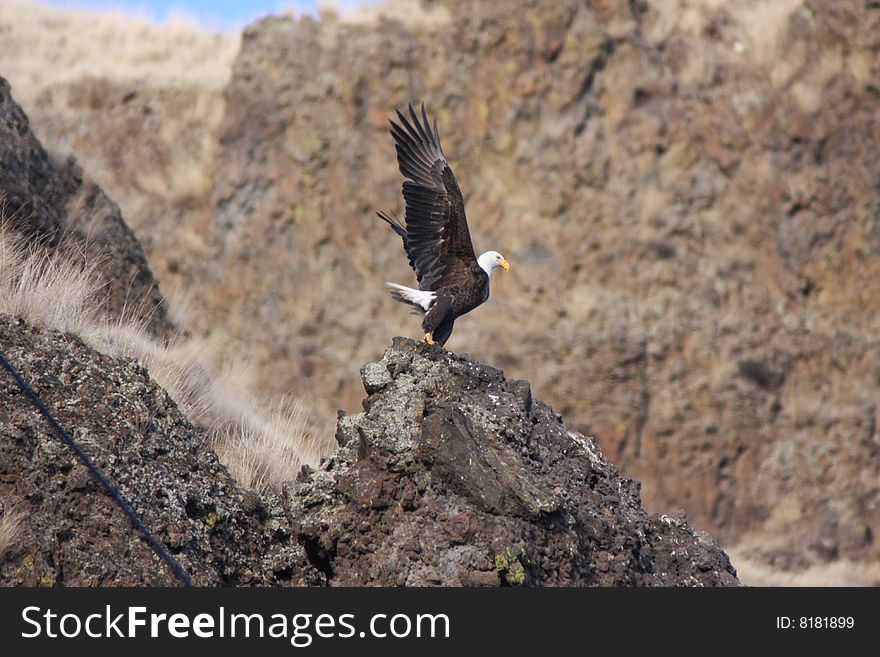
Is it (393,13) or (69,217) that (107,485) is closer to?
(69,217)

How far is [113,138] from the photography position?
938 inches

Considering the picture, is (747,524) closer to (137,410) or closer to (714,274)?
(714,274)

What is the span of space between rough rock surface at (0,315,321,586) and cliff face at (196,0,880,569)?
1406 cm

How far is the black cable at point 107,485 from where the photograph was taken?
16.4 feet

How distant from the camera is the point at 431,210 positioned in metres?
8.20

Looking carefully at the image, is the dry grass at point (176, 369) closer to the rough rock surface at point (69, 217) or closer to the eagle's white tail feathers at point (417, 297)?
the rough rock surface at point (69, 217)

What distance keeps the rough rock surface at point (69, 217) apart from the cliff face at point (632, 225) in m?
10.5

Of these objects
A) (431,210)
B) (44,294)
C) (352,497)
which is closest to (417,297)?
(431,210)

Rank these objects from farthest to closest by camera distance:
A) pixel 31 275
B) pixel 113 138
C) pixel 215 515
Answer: pixel 113 138 < pixel 31 275 < pixel 215 515

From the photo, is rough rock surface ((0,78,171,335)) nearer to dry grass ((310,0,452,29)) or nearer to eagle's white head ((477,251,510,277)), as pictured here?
eagle's white head ((477,251,510,277))

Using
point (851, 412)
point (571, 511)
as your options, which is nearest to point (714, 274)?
point (851, 412)

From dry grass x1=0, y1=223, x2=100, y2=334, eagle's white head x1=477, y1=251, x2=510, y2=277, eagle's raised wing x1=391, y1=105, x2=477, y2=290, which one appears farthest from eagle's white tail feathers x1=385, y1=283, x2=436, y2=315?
dry grass x1=0, y1=223, x2=100, y2=334

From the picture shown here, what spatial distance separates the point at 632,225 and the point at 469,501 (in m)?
15.8

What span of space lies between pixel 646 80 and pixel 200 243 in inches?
360
